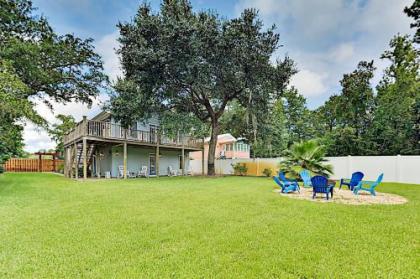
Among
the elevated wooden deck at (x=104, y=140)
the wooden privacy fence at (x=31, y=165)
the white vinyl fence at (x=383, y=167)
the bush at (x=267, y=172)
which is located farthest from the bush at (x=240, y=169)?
the wooden privacy fence at (x=31, y=165)

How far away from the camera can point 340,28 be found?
1382 cm

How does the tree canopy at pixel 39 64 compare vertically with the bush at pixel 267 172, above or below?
above

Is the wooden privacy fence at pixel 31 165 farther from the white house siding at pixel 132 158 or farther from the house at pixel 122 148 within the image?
the white house siding at pixel 132 158

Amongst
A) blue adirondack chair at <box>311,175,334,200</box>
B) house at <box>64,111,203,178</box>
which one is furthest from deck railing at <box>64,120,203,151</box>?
blue adirondack chair at <box>311,175,334,200</box>

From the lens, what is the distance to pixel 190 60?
14750 millimetres

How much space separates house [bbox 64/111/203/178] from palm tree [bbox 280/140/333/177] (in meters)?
9.98

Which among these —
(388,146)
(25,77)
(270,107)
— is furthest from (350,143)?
(25,77)

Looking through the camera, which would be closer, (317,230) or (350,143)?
(317,230)

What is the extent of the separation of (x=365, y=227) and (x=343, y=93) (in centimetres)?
2184

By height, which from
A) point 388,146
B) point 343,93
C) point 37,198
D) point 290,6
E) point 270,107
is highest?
point 290,6

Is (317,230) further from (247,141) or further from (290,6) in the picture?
(247,141)

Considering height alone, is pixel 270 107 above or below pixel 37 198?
above

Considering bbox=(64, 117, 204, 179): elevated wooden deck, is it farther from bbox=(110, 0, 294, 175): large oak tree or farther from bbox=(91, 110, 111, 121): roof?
bbox=(91, 110, 111, 121): roof

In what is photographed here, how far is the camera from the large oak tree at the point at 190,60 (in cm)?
1472
